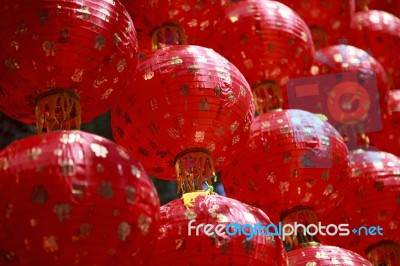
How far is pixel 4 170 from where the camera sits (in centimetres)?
117

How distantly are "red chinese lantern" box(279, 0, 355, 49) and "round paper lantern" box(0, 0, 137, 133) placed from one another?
1087mm

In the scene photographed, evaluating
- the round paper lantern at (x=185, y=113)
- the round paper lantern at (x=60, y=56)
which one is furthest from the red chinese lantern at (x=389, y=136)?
the round paper lantern at (x=60, y=56)

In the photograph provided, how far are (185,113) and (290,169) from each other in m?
0.34

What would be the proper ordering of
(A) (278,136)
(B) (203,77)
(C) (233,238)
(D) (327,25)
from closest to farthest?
1. (C) (233,238)
2. (B) (203,77)
3. (A) (278,136)
4. (D) (327,25)

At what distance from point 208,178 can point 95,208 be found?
0.45 metres

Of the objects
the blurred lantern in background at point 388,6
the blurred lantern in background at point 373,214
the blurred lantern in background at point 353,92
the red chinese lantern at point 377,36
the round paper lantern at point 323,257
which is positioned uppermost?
the blurred lantern in background at point 388,6

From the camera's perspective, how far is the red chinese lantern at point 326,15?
2383mm

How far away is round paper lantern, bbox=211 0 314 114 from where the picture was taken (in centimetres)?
192

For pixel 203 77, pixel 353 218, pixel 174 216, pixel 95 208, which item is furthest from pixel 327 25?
pixel 95 208

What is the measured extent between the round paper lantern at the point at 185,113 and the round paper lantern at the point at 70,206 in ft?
1.01

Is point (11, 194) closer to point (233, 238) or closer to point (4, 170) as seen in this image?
point (4, 170)

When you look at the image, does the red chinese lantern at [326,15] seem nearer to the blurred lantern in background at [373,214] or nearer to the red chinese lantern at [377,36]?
the red chinese lantern at [377,36]

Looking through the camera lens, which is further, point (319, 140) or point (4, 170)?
point (319, 140)

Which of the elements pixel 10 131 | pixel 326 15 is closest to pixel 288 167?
pixel 326 15
